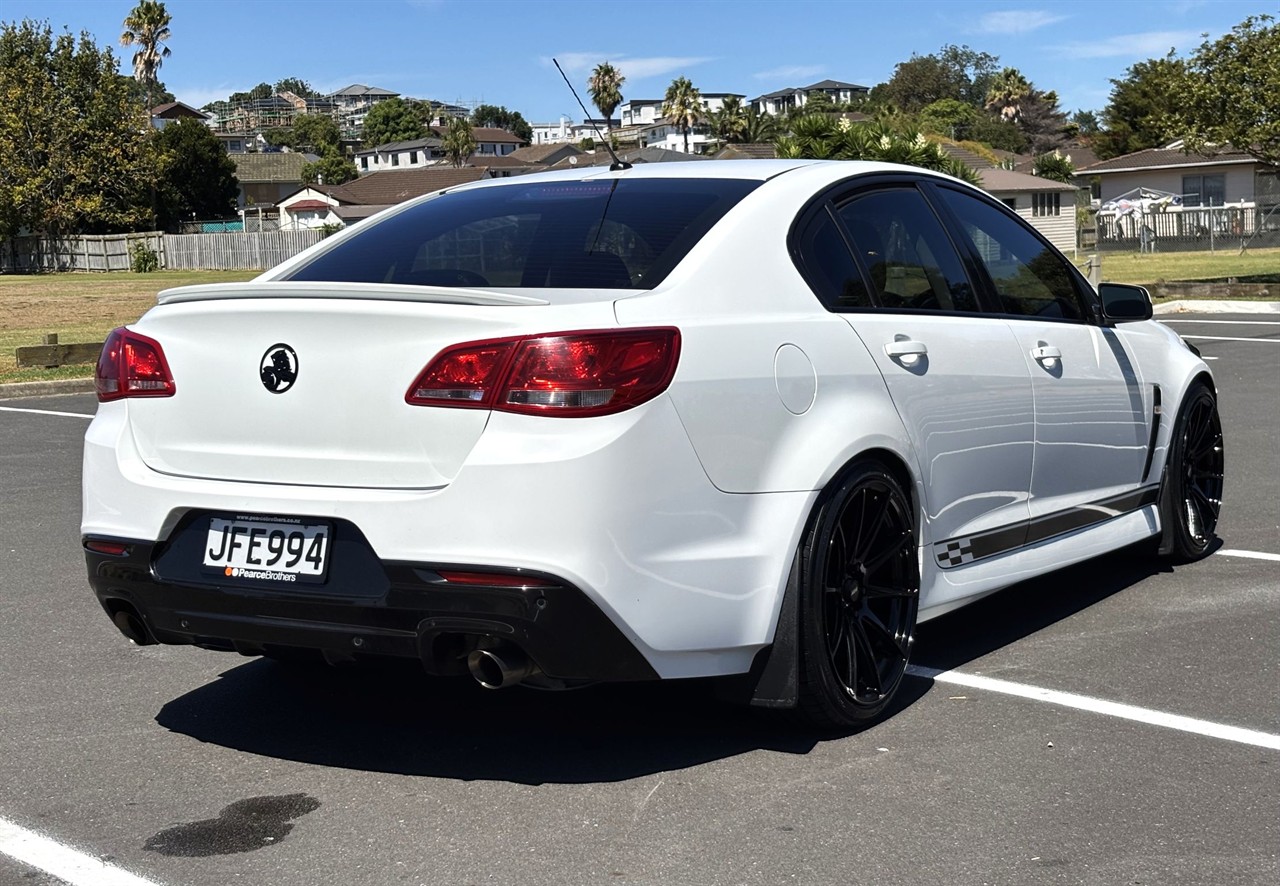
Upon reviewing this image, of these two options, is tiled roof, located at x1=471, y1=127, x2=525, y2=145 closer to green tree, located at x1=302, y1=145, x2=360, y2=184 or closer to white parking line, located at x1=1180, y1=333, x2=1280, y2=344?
green tree, located at x1=302, y1=145, x2=360, y2=184

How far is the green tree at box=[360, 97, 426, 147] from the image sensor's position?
176250 millimetres

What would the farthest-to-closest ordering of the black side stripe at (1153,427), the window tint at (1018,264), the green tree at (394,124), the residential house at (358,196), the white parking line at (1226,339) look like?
the green tree at (394,124)
the residential house at (358,196)
the white parking line at (1226,339)
the black side stripe at (1153,427)
the window tint at (1018,264)

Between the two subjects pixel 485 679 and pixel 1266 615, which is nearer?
pixel 485 679

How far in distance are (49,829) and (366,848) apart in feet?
2.74

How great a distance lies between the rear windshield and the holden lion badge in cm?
47

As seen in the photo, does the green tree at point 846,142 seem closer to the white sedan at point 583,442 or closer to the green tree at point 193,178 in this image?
the white sedan at point 583,442

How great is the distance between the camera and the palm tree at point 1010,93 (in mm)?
130250

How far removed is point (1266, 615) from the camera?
5957 mm

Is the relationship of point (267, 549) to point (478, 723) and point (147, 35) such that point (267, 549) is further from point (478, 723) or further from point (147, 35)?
point (147, 35)

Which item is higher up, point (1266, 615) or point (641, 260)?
point (641, 260)

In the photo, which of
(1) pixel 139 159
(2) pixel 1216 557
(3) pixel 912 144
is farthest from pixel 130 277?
(2) pixel 1216 557

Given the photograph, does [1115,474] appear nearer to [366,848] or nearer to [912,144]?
[366,848]

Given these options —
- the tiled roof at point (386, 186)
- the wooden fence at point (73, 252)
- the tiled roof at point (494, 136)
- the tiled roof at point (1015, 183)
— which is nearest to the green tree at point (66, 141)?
the wooden fence at point (73, 252)

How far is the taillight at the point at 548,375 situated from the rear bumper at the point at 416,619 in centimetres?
41
